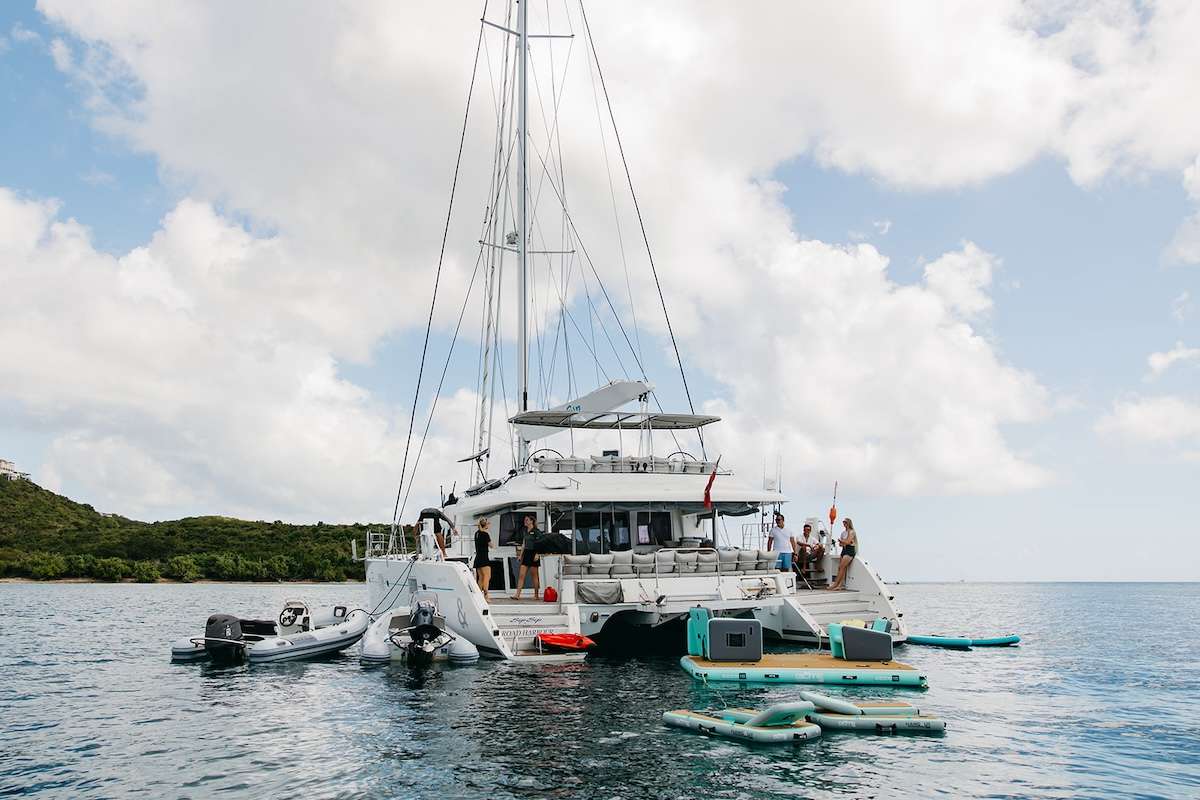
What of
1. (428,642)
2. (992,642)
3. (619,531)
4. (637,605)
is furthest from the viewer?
(992,642)

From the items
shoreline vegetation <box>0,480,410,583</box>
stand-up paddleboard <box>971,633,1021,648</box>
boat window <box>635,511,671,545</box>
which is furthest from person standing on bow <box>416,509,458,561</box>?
shoreline vegetation <box>0,480,410,583</box>

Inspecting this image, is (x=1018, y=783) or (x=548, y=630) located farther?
(x=548, y=630)

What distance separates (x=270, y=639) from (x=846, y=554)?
12289 millimetres

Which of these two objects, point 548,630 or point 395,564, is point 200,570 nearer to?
point 395,564

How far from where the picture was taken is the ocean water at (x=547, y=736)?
8383 mm

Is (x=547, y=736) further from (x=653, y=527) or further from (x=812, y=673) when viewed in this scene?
(x=653, y=527)

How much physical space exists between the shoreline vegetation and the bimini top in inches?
2096

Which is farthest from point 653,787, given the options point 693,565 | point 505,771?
point 693,565

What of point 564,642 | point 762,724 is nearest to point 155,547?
point 564,642

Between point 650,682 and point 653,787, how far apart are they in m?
5.91

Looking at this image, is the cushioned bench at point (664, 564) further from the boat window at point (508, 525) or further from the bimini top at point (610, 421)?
the bimini top at point (610, 421)

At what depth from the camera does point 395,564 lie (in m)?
20.8

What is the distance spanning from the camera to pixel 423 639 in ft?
51.8

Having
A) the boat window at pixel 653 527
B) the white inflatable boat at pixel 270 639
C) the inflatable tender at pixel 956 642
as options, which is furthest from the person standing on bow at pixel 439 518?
the inflatable tender at pixel 956 642
